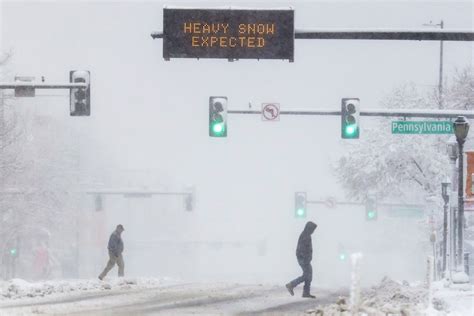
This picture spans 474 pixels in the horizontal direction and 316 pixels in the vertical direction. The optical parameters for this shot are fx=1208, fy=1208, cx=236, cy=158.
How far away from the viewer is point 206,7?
2073cm

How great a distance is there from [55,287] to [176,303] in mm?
5302

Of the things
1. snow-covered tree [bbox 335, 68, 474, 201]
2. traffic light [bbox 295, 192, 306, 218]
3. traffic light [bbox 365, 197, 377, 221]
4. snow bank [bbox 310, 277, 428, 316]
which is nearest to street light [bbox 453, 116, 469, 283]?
snow bank [bbox 310, 277, 428, 316]

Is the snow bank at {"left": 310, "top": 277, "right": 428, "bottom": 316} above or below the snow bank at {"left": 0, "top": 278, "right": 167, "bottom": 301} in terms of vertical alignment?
above

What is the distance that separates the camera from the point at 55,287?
27422 mm

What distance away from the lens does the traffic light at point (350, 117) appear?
98.9ft

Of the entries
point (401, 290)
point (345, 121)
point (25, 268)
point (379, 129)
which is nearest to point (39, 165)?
point (25, 268)

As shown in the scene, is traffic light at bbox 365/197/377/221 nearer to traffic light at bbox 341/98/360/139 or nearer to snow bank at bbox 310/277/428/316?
traffic light at bbox 341/98/360/139

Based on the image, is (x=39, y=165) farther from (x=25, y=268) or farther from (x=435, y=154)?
(x=435, y=154)

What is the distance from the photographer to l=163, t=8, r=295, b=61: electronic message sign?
68.0 ft

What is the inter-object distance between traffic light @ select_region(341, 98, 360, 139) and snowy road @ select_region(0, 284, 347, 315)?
428 centimetres

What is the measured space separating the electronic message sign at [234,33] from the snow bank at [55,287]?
7.13 meters

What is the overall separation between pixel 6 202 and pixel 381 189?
59.0 ft

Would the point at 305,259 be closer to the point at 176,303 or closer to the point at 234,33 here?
the point at 176,303

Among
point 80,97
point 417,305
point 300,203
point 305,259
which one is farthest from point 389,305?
point 300,203
